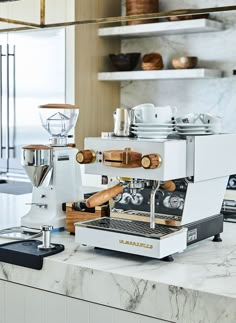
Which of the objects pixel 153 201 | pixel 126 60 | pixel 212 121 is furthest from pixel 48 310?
pixel 126 60

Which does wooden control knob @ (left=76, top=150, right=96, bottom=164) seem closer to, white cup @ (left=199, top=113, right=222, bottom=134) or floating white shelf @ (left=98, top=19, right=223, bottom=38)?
white cup @ (left=199, top=113, right=222, bottom=134)

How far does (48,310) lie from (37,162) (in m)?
0.49

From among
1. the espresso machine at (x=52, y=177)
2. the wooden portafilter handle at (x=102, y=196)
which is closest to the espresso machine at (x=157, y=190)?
the wooden portafilter handle at (x=102, y=196)

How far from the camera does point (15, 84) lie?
4871 millimetres

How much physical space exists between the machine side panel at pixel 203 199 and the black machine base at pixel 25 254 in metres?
0.41

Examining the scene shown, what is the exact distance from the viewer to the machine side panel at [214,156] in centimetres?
172

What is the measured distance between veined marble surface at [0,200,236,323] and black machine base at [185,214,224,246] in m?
0.04

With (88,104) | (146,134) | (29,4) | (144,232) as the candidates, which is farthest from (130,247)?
(29,4)

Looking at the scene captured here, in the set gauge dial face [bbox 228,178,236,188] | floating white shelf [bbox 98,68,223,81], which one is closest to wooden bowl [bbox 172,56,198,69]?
floating white shelf [bbox 98,68,223,81]

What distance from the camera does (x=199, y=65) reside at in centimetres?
Answer: 466

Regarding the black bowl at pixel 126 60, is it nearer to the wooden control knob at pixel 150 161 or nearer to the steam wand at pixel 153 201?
the steam wand at pixel 153 201

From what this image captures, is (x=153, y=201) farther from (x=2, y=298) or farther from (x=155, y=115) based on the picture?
(x=2, y=298)

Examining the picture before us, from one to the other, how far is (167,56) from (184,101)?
0.40 metres

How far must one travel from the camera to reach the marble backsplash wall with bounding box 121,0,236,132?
14.8 feet
